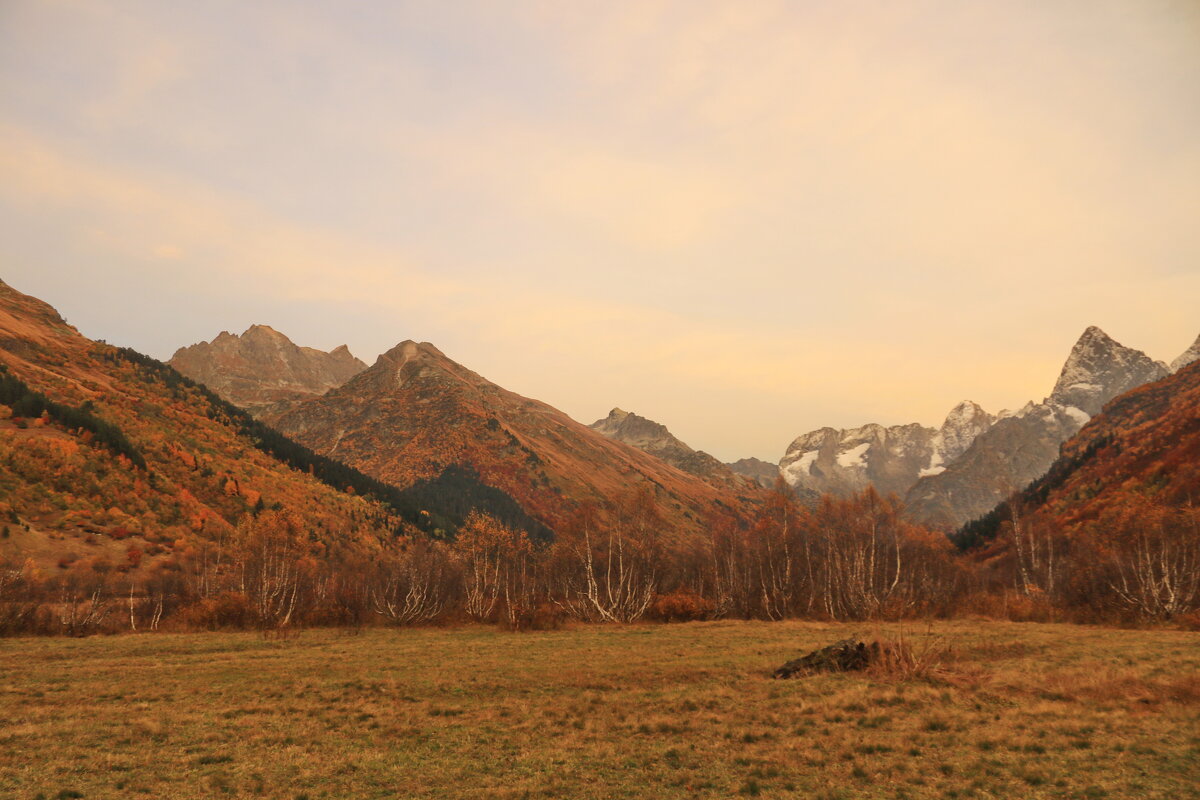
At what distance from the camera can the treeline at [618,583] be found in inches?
2446

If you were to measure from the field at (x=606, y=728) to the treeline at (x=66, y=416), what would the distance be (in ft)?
310

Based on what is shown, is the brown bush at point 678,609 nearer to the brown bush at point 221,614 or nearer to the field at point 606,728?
the field at point 606,728

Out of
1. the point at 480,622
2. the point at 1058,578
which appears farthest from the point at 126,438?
the point at 1058,578

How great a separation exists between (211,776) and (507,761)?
26.0 feet

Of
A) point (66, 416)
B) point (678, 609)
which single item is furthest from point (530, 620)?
point (66, 416)

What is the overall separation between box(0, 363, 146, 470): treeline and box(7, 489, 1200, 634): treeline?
3557cm

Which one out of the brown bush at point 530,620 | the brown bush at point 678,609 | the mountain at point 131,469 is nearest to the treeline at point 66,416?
the mountain at point 131,469

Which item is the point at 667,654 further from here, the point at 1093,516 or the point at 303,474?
the point at 303,474

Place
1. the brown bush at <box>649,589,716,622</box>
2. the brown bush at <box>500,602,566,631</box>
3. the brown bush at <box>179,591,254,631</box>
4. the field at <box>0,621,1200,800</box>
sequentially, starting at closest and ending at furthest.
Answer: the field at <box>0,621,1200,800</box>
the brown bush at <box>179,591,254,631</box>
the brown bush at <box>500,602,566,631</box>
the brown bush at <box>649,589,716,622</box>

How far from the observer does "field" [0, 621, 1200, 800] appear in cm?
1573

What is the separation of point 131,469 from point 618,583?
94838 millimetres

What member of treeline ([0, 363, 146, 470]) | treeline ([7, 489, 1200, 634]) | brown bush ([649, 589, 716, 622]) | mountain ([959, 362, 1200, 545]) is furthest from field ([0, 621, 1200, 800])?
mountain ([959, 362, 1200, 545])

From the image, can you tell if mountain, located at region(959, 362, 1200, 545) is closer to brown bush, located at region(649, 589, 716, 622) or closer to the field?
brown bush, located at region(649, 589, 716, 622)

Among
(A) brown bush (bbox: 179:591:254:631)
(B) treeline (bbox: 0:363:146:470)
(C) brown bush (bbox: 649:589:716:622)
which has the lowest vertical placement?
(A) brown bush (bbox: 179:591:254:631)
